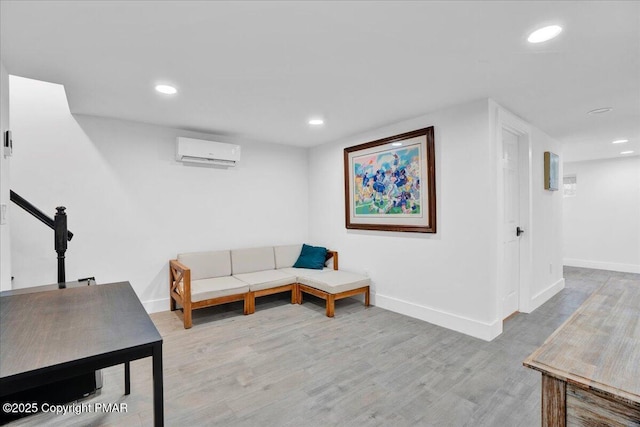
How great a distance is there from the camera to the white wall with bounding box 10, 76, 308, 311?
299 cm

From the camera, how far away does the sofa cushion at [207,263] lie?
147 inches

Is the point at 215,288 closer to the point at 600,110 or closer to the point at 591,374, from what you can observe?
the point at 591,374

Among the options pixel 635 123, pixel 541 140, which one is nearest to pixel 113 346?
pixel 541 140

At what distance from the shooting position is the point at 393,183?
3.64 metres

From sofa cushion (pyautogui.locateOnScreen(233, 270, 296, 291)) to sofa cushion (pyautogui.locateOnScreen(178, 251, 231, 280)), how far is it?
22 cm

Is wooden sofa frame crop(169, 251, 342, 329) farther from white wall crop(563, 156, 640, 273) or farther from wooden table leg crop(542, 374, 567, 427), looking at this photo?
white wall crop(563, 156, 640, 273)

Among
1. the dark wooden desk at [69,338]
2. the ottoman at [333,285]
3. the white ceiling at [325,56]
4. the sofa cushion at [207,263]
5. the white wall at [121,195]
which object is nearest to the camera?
the dark wooden desk at [69,338]

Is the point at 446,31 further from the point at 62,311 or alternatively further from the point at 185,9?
the point at 62,311

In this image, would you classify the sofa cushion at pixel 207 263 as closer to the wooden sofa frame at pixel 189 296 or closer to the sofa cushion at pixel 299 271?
the wooden sofa frame at pixel 189 296

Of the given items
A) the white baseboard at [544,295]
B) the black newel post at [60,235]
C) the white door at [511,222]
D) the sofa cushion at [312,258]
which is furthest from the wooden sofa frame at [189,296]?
the white baseboard at [544,295]

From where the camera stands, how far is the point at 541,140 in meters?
3.96

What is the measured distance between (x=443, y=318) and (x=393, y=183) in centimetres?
161

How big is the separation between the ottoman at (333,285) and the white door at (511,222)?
1576mm

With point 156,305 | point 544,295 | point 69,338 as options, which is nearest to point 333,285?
point 156,305
